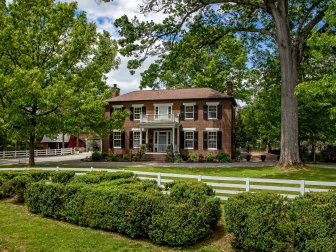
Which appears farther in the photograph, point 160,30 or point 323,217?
point 160,30

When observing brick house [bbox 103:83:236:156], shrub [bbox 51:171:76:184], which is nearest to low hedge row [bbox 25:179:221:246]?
shrub [bbox 51:171:76:184]

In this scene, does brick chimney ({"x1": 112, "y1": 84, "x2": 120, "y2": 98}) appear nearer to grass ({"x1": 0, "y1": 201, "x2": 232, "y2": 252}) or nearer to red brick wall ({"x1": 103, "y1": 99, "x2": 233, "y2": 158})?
red brick wall ({"x1": 103, "y1": 99, "x2": 233, "y2": 158})

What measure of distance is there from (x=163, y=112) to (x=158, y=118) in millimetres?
995

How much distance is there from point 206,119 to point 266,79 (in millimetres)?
7128

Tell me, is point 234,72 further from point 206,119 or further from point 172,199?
point 172,199

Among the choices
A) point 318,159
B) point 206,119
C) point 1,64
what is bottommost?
point 318,159

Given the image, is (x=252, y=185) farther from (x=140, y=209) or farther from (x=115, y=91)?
(x=115, y=91)

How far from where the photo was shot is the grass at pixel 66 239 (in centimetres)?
684

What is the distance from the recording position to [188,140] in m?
32.5

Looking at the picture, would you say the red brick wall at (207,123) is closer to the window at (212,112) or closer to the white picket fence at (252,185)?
the window at (212,112)

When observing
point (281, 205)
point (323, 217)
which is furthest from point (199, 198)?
point (323, 217)

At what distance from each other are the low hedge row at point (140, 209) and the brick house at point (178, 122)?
2271 centimetres

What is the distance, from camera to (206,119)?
32.0 m

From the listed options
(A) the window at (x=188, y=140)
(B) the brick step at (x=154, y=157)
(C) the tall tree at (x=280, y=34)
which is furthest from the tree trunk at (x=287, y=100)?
(B) the brick step at (x=154, y=157)
